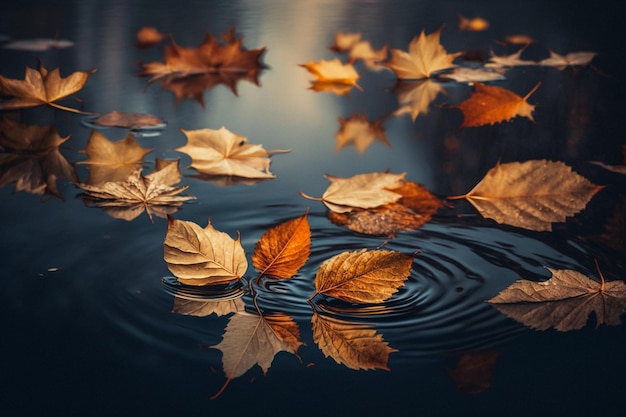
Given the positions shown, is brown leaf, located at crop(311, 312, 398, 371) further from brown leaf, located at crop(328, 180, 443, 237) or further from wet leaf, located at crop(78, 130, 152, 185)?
wet leaf, located at crop(78, 130, 152, 185)

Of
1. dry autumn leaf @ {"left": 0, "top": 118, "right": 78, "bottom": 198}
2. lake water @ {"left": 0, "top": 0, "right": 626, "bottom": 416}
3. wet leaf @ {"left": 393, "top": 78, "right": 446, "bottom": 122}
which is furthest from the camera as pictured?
wet leaf @ {"left": 393, "top": 78, "right": 446, "bottom": 122}

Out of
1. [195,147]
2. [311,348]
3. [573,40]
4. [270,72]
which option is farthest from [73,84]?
[573,40]

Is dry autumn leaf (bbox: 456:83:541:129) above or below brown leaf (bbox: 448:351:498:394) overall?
below

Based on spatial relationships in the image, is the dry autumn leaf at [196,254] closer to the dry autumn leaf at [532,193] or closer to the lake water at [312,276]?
the lake water at [312,276]

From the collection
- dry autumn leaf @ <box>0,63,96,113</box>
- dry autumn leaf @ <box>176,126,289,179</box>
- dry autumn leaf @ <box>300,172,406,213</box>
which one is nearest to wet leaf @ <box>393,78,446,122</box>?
dry autumn leaf @ <box>176,126,289,179</box>

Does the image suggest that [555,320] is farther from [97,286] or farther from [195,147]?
[195,147]
